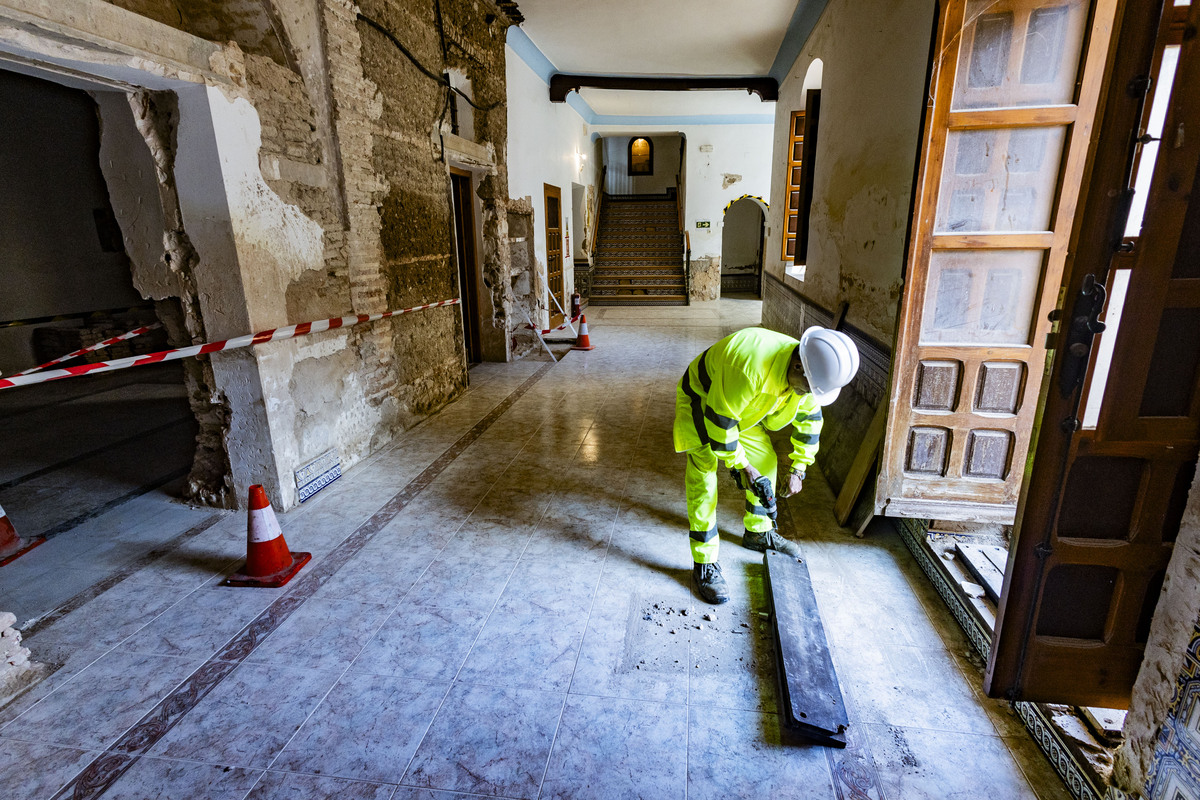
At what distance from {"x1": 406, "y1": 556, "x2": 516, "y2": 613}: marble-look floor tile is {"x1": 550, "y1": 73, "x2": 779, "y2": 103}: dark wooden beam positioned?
8.74 metres

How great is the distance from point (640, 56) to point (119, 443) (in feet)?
27.1

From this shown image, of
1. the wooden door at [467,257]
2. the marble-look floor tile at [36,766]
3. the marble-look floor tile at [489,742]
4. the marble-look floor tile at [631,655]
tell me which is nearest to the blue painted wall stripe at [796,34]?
the wooden door at [467,257]

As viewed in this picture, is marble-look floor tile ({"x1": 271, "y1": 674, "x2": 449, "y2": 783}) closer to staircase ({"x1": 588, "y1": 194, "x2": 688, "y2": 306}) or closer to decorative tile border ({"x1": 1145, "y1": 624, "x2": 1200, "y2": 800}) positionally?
decorative tile border ({"x1": 1145, "y1": 624, "x2": 1200, "y2": 800})

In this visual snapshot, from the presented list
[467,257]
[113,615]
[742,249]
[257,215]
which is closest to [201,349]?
[257,215]

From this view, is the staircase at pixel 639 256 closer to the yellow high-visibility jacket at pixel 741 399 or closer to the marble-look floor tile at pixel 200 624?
the yellow high-visibility jacket at pixel 741 399

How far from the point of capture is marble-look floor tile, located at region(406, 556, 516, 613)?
9.17 feet

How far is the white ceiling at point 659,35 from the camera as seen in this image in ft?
22.0

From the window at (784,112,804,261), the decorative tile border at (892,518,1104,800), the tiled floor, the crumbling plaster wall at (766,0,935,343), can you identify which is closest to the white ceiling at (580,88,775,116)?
the window at (784,112,804,261)

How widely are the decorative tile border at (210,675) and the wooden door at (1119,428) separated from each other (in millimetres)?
2969

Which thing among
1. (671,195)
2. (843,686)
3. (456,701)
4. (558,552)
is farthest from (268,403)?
(671,195)

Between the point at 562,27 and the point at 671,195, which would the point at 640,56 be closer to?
the point at 562,27

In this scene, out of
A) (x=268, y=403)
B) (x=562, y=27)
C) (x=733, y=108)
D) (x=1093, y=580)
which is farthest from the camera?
(x=733, y=108)

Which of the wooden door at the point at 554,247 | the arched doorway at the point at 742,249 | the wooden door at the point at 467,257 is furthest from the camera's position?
the arched doorway at the point at 742,249

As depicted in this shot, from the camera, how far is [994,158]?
2658 mm
